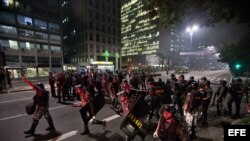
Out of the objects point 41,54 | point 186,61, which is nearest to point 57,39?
point 41,54

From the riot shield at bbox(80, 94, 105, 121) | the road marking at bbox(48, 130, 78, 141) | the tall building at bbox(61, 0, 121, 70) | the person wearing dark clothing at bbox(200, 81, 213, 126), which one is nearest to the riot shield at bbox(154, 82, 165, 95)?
the person wearing dark clothing at bbox(200, 81, 213, 126)

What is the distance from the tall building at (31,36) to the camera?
30172mm

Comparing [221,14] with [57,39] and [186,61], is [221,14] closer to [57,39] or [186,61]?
[57,39]

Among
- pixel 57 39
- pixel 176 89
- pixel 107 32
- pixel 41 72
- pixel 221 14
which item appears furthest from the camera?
pixel 107 32

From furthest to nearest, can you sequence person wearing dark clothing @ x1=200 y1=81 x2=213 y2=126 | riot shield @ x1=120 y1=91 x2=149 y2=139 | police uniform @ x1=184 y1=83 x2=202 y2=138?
person wearing dark clothing @ x1=200 y1=81 x2=213 y2=126 < police uniform @ x1=184 y1=83 x2=202 y2=138 < riot shield @ x1=120 y1=91 x2=149 y2=139

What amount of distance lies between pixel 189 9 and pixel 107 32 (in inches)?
2071

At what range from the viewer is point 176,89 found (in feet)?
22.8

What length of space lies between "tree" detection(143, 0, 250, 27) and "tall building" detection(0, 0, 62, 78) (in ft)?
106

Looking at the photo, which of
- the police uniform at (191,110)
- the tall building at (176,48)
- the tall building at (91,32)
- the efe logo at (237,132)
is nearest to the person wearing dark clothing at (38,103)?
the police uniform at (191,110)

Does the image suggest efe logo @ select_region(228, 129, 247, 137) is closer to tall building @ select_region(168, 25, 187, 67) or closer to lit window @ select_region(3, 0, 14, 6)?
lit window @ select_region(3, 0, 14, 6)

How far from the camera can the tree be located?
556cm

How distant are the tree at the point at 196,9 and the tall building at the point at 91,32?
134ft

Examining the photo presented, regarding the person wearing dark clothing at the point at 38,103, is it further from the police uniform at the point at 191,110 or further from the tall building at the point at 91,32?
the tall building at the point at 91,32

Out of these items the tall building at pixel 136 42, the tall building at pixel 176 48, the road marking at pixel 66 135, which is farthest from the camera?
the tall building at pixel 136 42
